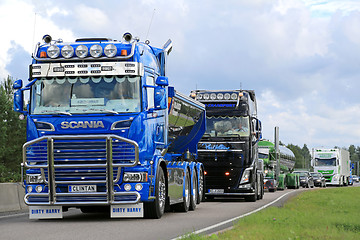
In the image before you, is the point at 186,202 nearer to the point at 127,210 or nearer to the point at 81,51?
the point at 127,210

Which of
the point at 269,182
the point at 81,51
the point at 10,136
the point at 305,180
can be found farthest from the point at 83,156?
the point at 10,136

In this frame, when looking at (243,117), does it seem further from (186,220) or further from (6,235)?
(6,235)

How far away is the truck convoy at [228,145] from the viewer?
2781cm

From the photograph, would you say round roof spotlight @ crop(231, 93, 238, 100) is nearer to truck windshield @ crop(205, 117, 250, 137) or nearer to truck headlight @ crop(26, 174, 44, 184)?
truck windshield @ crop(205, 117, 250, 137)

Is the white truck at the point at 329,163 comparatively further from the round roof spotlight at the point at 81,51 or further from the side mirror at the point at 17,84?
the side mirror at the point at 17,84

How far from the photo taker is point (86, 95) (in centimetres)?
1548

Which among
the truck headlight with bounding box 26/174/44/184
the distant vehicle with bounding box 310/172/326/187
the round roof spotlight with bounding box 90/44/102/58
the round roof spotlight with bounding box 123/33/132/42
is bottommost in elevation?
the distant vehicle with bounding box 310/172/326/187

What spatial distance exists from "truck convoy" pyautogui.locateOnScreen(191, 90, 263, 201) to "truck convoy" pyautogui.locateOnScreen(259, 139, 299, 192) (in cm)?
1847

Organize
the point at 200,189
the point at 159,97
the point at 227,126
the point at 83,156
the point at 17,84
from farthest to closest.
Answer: the point at 227,126 → the point at 200,189 → the point at 159,97 → the point at 17,84 → the point at 83,156

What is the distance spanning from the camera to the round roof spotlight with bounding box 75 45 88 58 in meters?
15.8

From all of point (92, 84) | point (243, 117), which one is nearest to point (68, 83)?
point (92, 84)

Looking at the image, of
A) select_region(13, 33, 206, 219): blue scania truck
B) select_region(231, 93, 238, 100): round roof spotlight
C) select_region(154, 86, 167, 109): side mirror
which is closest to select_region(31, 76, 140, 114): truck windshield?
select_region(13, 33, 206, 219): blue scania truck

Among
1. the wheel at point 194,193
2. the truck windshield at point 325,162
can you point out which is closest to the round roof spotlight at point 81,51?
the wheel at point 194,193

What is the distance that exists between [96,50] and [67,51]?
0.66 m
